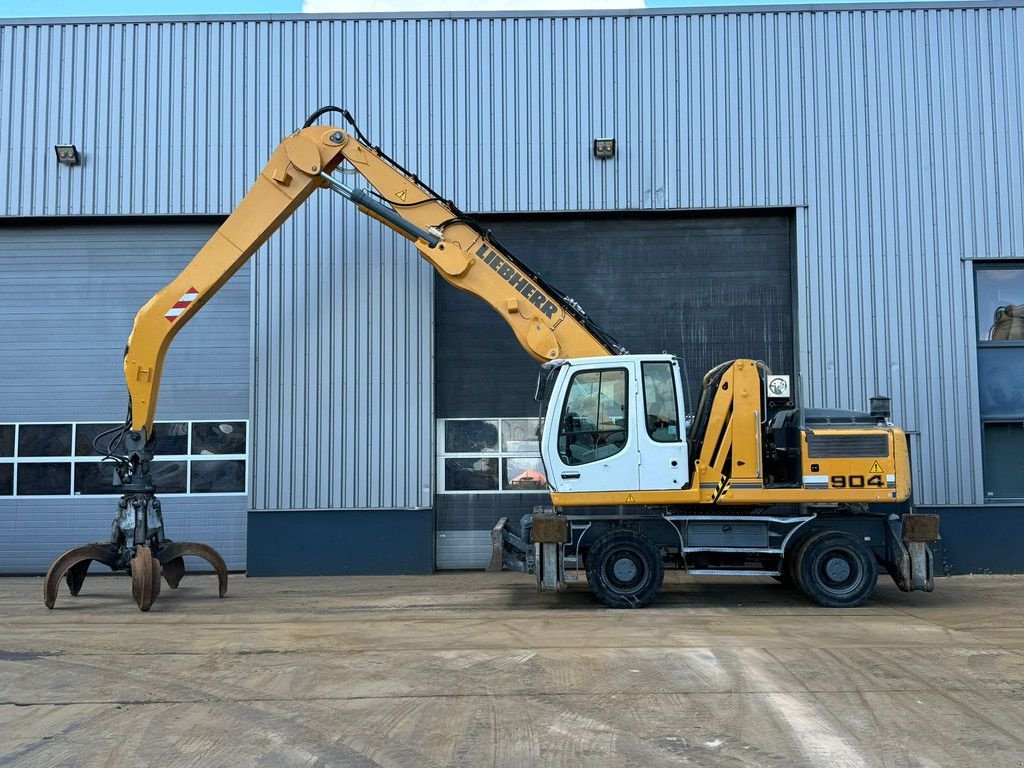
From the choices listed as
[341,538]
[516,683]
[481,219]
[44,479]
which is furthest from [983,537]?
[44,479]

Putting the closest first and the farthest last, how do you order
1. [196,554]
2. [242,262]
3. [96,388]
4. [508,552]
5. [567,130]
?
1. [508,552]
2. [196,554]
3. [242,262]
4. [567,130]
5. [96,388]

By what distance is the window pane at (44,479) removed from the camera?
1545 cm

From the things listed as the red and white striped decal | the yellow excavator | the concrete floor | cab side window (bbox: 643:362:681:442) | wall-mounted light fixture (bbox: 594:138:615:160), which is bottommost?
the concrete floor

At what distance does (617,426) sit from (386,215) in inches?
179

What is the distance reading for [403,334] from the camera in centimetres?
1514

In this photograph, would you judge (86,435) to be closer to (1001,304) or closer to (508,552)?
(508,552)

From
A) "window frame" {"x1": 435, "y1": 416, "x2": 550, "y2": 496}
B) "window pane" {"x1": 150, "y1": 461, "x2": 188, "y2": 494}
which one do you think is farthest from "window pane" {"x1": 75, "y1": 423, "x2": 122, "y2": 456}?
"window frame" {"x1": 435, "y1": 416, "x2": 550, "y2": 496}

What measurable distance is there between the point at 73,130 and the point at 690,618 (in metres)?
12.7

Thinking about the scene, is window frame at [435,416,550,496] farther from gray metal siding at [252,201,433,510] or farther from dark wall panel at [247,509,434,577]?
dark wall panel at [247,509,434,577]

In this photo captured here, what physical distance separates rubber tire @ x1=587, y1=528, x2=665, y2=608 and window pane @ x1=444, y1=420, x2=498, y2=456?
4526 millimetres

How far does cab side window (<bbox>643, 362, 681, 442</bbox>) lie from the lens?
10906 mm

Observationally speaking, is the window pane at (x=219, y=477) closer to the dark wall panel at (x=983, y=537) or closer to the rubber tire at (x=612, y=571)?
the rubber tire at (x=612, y=571)

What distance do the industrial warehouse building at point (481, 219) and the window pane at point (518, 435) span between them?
52 mm

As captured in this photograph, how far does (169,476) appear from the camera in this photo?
1538cm
